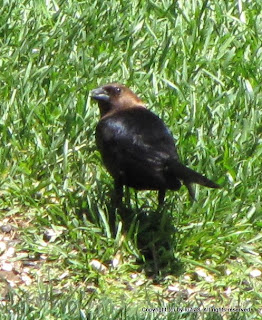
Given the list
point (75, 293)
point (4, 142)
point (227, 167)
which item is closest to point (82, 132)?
point (4, 142)

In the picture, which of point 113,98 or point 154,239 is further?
point 113,98

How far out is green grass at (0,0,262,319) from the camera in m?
6.20

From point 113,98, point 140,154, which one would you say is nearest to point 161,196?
point 140,154

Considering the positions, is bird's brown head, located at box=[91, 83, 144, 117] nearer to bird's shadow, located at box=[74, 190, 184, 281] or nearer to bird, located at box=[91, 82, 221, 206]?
bird, located at box=[91, 82, 221, 206]

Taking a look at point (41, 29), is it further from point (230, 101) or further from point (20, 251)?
point (20, 251)

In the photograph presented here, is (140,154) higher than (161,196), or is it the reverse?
(140,154)

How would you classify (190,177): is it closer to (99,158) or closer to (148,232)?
(148,232)

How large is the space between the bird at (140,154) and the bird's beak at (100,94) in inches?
5.7

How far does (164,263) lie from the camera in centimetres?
637

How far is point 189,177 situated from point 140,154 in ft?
1.28

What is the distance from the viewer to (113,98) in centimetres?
691

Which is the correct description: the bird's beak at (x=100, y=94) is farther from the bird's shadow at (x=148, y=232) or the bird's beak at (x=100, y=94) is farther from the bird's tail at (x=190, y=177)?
the bird's tail at (x=190, y=177)

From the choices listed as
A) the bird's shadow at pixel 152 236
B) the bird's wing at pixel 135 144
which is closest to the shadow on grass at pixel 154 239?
the bird's shadow at pixel 152 236

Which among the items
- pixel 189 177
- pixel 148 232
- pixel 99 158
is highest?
pixel 189 177
